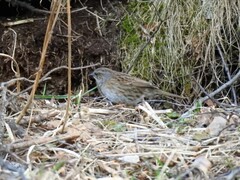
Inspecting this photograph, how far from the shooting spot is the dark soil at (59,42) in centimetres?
727

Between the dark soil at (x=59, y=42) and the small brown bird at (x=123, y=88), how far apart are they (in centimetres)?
45

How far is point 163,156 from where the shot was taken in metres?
4.38

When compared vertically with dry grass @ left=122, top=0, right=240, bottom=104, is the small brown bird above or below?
below

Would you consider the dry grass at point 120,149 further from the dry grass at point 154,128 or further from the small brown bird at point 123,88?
the small brown bird at point 123,88

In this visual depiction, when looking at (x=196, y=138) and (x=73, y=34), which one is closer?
(x=196, y=138)

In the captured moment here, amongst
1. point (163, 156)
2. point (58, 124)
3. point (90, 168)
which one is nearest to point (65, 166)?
point (90, 168)

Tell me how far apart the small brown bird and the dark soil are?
0.45 m

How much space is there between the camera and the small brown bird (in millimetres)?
6715

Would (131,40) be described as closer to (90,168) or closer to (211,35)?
(211,35)

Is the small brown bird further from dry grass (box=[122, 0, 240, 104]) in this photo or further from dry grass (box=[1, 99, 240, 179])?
dry grass (box=[1, 99, 240, 179])

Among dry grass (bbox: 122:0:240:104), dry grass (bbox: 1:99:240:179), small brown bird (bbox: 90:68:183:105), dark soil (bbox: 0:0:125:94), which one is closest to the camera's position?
dry grass (bbox: 1:99:240:179)

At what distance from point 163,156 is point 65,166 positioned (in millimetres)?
643

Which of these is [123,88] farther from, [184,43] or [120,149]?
[120,149]

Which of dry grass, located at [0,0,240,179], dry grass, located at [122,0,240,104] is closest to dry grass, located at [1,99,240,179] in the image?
dry grass, located at [0,0,240,179]
